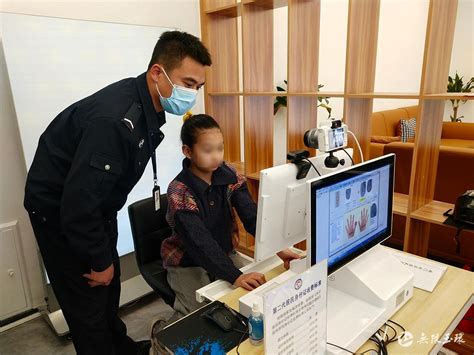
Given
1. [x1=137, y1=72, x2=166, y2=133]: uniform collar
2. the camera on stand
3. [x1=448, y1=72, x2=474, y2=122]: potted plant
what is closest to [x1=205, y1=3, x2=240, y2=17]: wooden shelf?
[x1=137, y1=72, x2=166, y2=133]: uniform collar

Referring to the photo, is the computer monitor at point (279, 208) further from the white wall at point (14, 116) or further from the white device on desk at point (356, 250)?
the white wall at point (14, 116)

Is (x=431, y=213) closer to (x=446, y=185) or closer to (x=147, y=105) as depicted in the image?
(x=446, y=185)

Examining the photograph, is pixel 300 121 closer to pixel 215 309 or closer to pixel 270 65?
pixel 270 65

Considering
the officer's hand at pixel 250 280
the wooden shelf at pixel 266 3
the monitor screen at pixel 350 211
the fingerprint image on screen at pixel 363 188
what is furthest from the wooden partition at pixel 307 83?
the officer's hand at pixel 250 280

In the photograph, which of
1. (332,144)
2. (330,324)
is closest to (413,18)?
(332,144)

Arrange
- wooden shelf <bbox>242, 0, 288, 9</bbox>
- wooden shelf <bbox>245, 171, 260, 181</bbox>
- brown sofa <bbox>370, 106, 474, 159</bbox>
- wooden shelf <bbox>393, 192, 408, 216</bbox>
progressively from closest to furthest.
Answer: wooden shelf <bbox>393, 192, 408, 216</bbox>, wooden shelf <bbox>242, 0, 288, 9</bbox>, wooden shelf <bbox>245, 171, 260, 181</bbox>, brown sofa <bbox>370, 106, 474, 159</bbox>

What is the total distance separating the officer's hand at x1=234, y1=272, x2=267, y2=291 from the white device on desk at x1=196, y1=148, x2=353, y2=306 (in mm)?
41

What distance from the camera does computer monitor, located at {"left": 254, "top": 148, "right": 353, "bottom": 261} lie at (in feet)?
3.46

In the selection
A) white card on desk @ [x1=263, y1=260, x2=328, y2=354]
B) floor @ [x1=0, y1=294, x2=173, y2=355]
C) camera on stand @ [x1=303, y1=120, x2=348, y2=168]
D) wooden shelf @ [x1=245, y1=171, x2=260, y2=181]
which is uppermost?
camera on stand @ [x1=303, y1=120, x2=348, y2=168]

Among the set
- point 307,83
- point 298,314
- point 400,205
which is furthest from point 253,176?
point 298,314

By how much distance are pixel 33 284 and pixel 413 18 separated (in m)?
6.22

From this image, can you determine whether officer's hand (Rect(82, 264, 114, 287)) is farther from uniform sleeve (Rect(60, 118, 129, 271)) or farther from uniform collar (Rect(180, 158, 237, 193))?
uniform collar (Rect(180, 158, 237, 193))

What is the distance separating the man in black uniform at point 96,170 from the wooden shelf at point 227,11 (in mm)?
1146

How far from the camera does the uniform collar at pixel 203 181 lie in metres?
1.47
